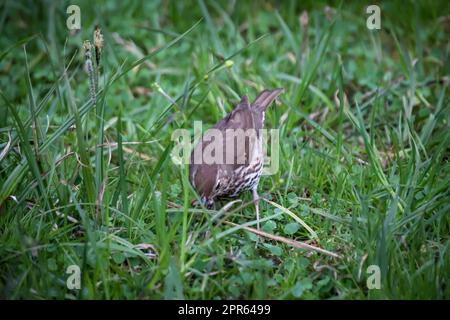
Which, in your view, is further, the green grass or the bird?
the bird

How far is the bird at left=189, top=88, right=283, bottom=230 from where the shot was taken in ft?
15.4

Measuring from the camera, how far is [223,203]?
5.40 meters

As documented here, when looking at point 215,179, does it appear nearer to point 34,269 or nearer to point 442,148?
point 34,269

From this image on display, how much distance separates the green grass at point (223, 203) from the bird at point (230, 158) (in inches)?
5.8

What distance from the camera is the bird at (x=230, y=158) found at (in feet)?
15.4

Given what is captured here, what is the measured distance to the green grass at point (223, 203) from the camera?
158 inches

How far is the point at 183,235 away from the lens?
4.01 meters

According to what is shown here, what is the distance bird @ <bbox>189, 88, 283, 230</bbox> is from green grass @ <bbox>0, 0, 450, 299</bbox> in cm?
15

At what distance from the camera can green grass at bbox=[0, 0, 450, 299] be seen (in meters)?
4.02

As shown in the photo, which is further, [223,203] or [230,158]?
[223,203]

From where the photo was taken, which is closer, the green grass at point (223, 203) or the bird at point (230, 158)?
the green grass at point (223, 203)

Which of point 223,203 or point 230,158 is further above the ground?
point 230,158

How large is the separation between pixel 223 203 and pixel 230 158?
564 mm
